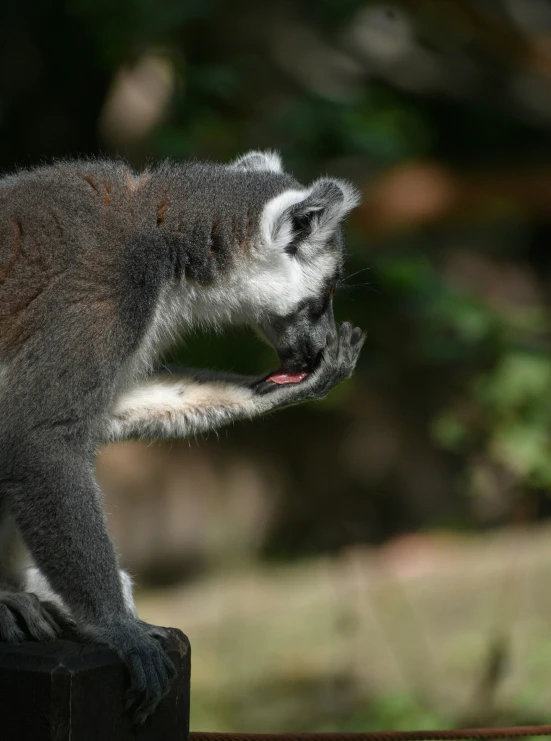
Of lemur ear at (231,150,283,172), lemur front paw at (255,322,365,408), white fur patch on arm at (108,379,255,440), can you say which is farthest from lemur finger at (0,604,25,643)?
lemur ear at (231,150,283,172)

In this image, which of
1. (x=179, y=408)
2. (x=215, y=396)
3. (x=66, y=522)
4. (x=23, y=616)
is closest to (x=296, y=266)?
(x=215, y=396)

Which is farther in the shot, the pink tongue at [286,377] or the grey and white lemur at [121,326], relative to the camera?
the pink tongue at [286,377]

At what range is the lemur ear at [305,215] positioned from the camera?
11.6ft

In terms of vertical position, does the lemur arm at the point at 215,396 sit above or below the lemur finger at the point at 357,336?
below

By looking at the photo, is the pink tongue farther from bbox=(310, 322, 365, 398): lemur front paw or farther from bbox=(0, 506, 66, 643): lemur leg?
bbox=(0, 506, 66, 643): lemur leg

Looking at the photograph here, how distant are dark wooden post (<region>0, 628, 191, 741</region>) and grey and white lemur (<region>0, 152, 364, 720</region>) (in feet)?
0.21

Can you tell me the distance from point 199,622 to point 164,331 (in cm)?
473

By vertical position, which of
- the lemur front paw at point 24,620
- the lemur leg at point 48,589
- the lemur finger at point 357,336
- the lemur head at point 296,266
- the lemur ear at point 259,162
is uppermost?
the lemur ear at point 259,162

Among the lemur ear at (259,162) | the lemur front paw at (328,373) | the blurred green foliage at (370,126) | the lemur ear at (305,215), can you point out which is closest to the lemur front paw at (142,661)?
the lemur front paw at (328,373)

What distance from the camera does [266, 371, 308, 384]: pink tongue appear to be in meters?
3.71

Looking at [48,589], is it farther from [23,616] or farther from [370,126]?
[370,126]

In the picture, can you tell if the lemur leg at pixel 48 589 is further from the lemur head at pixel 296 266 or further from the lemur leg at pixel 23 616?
the lemur head at pixel 296 266

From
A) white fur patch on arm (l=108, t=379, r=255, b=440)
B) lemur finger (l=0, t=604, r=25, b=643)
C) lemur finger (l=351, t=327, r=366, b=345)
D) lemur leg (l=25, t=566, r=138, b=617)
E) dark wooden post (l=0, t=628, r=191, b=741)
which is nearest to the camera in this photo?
dark wooden post (l=0, t=628, r=191, b=741)

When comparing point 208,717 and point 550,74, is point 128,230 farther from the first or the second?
point 550,74
